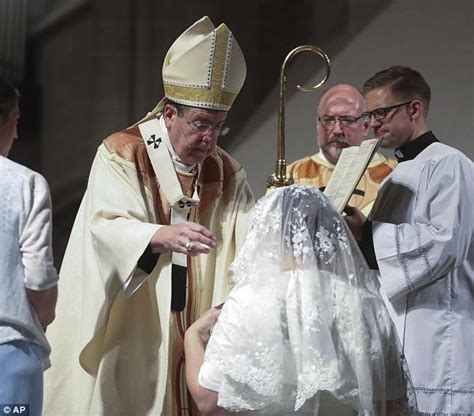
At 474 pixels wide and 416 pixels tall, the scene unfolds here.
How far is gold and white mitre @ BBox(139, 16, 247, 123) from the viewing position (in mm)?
5012

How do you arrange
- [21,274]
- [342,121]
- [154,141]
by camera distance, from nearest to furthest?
[21,274] < [154,141] < [342,121]

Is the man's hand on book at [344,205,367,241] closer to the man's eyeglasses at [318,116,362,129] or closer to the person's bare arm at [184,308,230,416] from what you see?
the person's bare arm at [184,308,230,416]

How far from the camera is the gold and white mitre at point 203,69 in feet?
16.4

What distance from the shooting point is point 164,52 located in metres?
7.72

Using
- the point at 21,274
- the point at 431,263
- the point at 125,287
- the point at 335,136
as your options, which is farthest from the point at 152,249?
the point at 335,136

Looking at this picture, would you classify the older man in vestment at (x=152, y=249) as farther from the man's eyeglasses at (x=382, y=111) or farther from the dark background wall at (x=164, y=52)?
the dark background wall at (x=164, y=52)

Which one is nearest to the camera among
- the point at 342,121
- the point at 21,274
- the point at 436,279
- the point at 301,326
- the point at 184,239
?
the point at 301,326

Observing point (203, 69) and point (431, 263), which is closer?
point (431, 263)

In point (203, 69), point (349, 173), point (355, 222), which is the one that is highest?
point (203, 69)

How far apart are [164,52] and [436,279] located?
11.0ft

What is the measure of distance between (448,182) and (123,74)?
10.8 ft

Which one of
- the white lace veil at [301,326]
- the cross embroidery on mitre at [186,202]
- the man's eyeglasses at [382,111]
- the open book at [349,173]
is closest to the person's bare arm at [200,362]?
the white lace veil at [301,326]

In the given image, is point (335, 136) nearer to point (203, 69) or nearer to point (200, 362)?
point (203, 69)

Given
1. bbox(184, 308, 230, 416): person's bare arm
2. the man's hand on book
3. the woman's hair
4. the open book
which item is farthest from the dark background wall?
bbox(184, 308, 230, 416): person's bare arm
